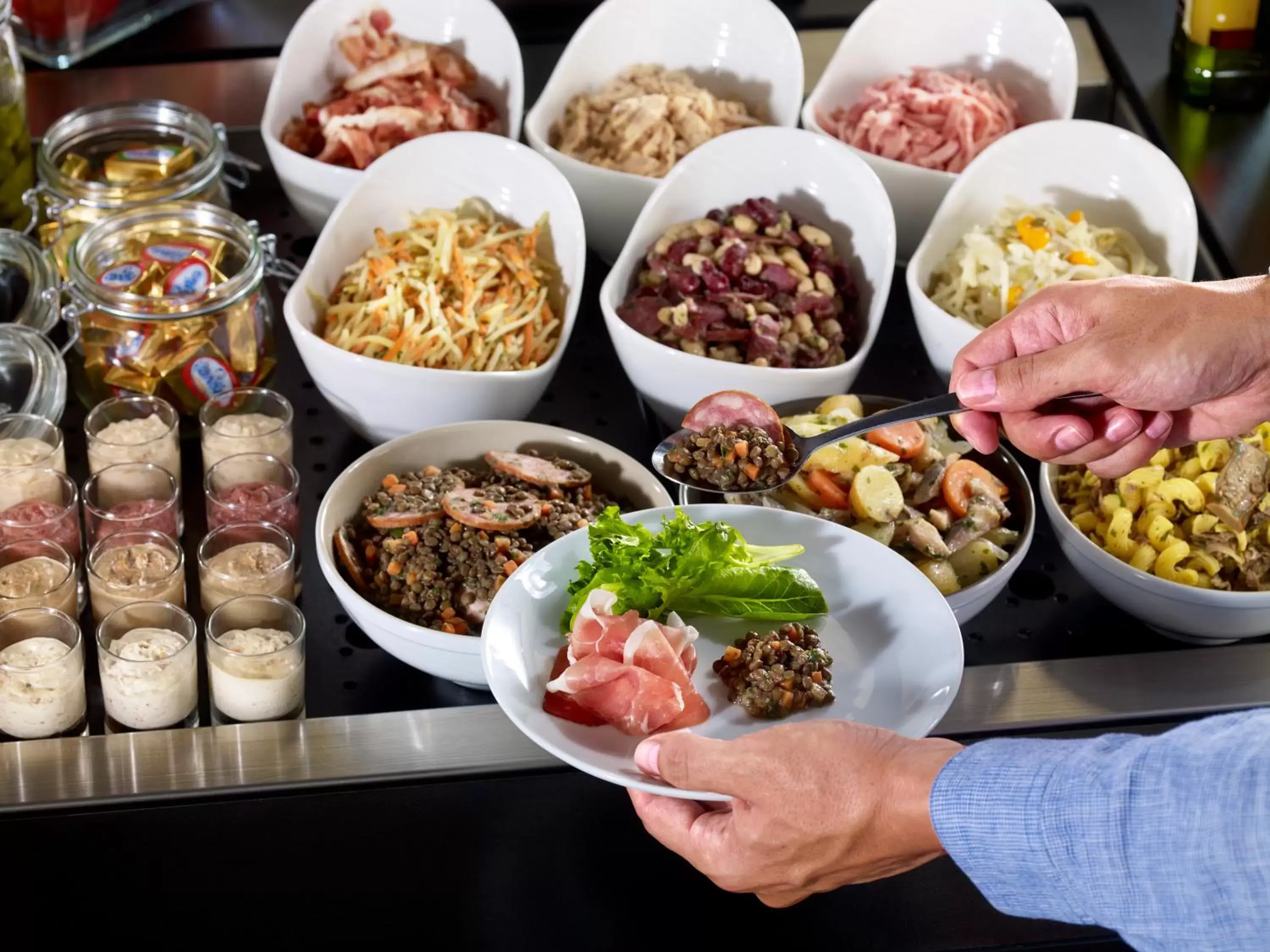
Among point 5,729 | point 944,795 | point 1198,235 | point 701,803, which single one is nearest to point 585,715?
point 701,803

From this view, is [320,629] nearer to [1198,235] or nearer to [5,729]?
[5,729]

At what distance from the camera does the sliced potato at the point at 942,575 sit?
1.57 m

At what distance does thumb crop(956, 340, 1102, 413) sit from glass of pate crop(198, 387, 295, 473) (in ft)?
2.70

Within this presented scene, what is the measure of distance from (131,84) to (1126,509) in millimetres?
1726

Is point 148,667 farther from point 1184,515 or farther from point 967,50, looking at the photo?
point 967,50

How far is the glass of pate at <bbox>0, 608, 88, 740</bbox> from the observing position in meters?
1.41

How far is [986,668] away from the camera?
1.57 m

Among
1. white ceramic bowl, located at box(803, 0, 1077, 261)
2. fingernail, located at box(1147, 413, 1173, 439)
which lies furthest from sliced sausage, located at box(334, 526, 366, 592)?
white ceramic bowl, located at box(803, 0, 1077, 261)

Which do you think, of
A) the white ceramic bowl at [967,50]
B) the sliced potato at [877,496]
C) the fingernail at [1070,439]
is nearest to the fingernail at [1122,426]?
the fingernail at [1070,439]

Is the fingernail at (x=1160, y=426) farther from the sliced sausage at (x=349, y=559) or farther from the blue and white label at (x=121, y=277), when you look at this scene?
the blue and white label at (x=121, y=277)

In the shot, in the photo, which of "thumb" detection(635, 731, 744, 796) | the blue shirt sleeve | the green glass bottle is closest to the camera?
the blue shirt sleeve

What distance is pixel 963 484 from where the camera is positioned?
5.56 ft

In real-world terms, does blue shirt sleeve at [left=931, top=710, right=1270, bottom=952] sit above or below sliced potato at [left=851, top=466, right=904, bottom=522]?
above

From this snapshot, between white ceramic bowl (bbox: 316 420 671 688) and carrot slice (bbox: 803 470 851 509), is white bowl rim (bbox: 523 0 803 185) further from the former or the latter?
carrot slice (bbox: 803 470 851 509)
